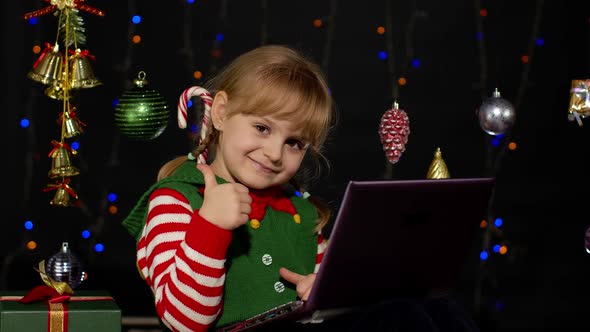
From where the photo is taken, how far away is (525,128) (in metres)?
3.19

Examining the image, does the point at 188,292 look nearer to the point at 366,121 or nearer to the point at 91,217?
the point at 91,217

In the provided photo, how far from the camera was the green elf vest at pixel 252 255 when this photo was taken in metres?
1.74

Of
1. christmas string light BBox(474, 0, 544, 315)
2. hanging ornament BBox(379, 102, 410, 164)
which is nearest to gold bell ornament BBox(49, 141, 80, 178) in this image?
hanging ornament BBox(379, 102, 410, 164)

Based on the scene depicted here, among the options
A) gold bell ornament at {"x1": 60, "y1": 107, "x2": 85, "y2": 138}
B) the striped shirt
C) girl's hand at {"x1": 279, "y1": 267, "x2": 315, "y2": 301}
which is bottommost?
girl's hand at {"x1": 279, "y1": 267, "x2": 315, "y2": 301}

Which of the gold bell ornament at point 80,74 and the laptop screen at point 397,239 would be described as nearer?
the laptop screen at point 397,239

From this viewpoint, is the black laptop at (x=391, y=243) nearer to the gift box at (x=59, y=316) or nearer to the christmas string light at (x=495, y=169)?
the gift box at (x=59, y=316)

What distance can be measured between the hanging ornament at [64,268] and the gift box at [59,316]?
489 mm

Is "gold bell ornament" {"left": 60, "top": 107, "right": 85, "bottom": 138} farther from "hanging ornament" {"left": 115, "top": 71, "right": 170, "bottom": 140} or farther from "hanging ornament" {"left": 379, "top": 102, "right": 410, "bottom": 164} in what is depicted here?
"hanging ornament" {"left": 379, "top": 102, "right": 410, "bottom": 164}

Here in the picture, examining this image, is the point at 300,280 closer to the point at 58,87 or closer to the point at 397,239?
the point at 397,239

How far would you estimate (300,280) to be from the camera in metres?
1.74

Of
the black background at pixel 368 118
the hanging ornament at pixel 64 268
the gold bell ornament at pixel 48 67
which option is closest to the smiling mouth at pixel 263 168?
the gold bell ornament at pixel 48 67

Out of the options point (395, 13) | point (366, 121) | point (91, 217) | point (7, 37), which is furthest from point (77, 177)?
point (395, 13)

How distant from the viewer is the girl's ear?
1.84 m

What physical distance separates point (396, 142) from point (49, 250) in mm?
997
